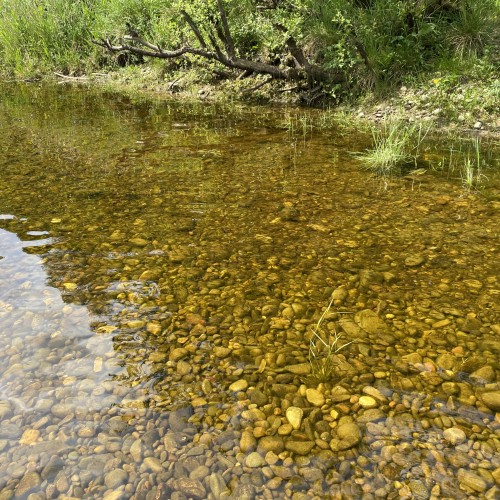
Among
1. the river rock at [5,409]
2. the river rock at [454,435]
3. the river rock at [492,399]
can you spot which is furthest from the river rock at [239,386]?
the river rock at [492,399]

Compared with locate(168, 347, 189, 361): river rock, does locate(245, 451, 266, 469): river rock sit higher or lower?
lower

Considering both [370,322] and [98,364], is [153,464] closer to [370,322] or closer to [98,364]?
[98,364]

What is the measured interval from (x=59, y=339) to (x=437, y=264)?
277 centimetres

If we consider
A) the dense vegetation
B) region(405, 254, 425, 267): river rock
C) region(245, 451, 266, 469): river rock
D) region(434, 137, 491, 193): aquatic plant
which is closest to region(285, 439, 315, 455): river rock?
region(245, 451, 266, 469): river rock

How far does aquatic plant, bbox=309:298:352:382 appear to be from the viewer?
2.57m

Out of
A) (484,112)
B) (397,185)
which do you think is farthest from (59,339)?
(484,112)

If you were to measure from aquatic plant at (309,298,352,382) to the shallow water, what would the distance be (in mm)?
22

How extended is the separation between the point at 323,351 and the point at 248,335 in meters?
0.47

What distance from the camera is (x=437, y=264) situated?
3.64m

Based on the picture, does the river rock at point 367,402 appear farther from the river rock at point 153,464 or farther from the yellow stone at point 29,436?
the yellow stone at point 29,436

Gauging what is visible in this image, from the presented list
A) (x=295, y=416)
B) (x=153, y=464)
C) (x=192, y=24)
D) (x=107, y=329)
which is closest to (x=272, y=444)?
(x=295, y=416)

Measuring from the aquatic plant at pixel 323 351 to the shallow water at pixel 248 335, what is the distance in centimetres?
2

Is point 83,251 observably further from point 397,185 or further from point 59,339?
point 397,185

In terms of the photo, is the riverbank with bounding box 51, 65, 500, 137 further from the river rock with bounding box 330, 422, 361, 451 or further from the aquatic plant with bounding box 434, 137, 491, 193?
the river rock with bounding box 330, 422, 361, 451
